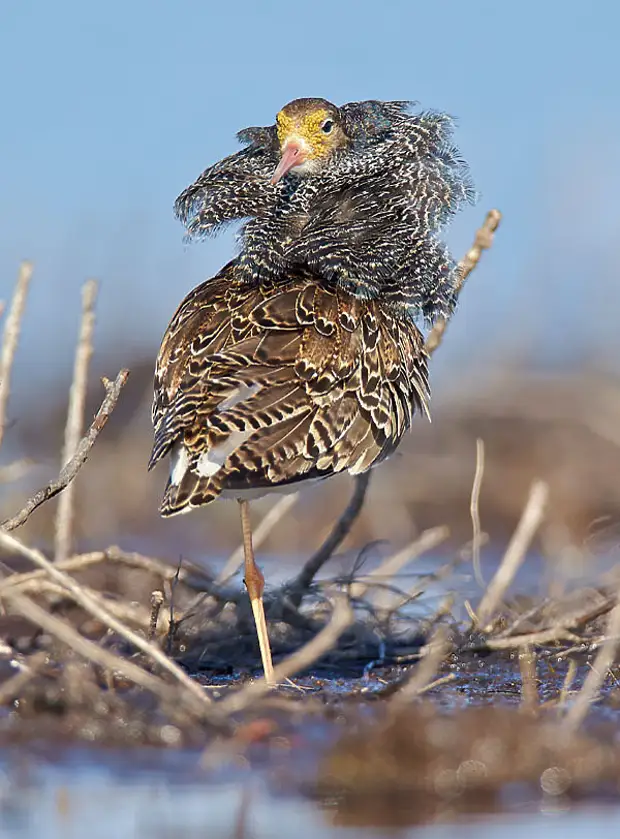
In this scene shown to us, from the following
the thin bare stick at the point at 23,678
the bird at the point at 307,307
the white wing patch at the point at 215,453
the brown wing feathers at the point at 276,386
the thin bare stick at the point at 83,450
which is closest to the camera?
the thin bare stick at the point at 23,678

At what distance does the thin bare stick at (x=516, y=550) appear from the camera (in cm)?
531

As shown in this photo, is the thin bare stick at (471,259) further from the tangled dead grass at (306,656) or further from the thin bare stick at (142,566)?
the thin bare stick at (142,566)

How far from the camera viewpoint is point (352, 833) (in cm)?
355

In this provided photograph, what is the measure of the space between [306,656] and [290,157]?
143 inches

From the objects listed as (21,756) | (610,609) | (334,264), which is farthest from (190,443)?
(610,609)

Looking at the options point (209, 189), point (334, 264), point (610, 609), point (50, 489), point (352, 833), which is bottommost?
point (352, 833)

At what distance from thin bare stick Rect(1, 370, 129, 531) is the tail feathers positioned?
1.16ft

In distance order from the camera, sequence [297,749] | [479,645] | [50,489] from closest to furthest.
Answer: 1. [297,749]
2. [50,489]
3. [479,645]

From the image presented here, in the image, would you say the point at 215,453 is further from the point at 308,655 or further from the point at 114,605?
the point at 308,655

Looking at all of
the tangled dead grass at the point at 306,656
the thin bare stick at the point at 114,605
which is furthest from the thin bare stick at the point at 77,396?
the thin bare stick at the point at 114,605

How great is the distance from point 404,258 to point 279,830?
352 cm

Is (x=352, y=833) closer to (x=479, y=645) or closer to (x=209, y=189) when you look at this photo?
(x=479, y=645)

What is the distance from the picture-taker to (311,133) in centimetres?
707

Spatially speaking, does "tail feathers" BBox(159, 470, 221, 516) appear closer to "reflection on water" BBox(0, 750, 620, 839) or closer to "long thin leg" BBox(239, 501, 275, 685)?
"long thin leg" BBox(239, 501, 275, 685)
